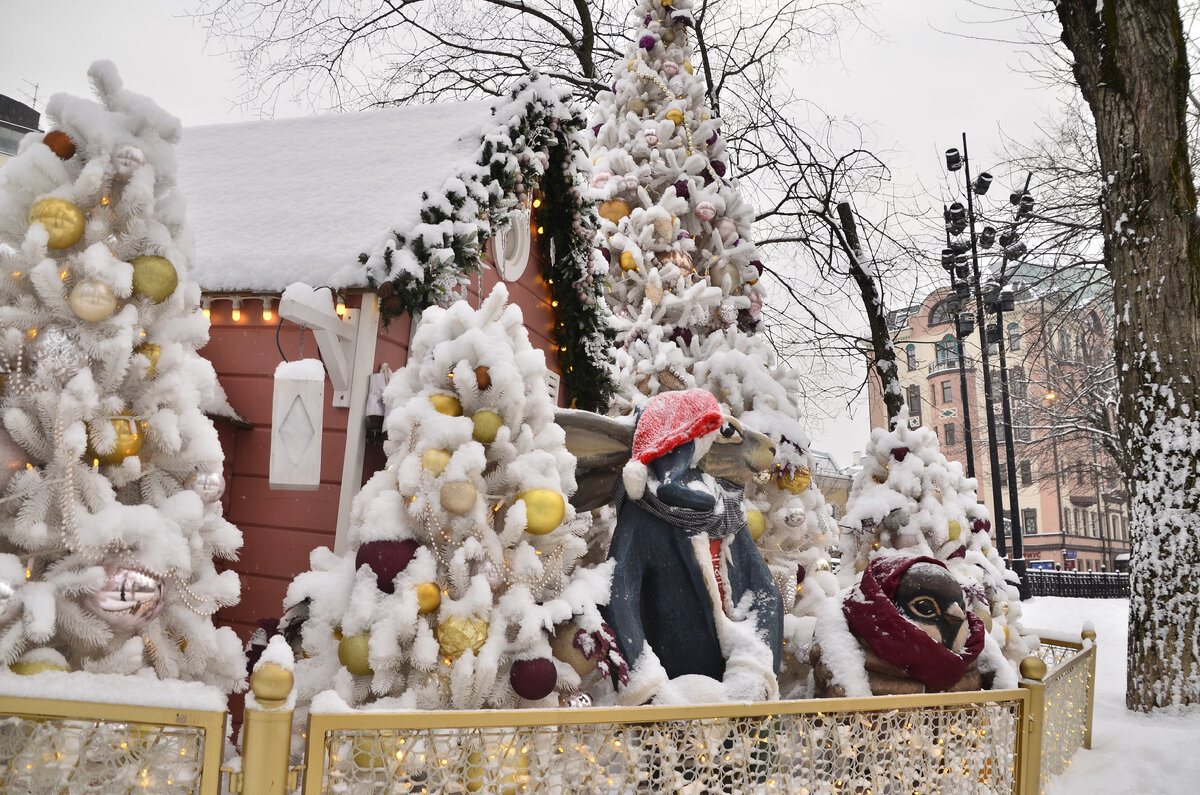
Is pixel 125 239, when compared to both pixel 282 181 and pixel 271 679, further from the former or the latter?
pixel 282 181

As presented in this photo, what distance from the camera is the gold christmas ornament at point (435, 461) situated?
2.88m

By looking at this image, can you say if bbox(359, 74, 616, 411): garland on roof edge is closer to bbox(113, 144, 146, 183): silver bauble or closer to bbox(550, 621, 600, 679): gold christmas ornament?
bbox(113, 144, 146, 183): silver bauble

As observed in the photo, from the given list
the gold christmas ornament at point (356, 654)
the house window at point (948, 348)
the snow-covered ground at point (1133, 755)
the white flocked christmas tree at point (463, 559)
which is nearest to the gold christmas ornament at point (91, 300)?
the white flocked christmas tree at point (463, 559)

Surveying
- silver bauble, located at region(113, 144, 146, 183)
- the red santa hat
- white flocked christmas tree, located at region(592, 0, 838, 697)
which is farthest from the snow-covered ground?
silver bauble, located at region(113, 144, 146, 183)

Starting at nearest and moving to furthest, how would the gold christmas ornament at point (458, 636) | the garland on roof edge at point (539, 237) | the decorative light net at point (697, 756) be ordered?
the decorative light net at point (697, 756)
the gold christmas ornament at point (458, 636)
the garland on roof edge at point (539, 237)

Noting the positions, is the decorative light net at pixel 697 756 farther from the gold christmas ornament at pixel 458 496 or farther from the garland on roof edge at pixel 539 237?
the garland on roof edge at pixel 539 237

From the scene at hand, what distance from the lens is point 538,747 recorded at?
7.76 feet

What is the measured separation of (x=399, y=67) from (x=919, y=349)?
37.5 m

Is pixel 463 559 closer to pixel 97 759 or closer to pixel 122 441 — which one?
pixel 97 759

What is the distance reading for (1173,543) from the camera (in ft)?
19.7

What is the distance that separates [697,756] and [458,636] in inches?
35.7

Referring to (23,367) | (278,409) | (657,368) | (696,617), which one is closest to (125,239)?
(23,367)

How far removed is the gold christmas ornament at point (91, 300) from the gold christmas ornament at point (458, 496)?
4.46ft

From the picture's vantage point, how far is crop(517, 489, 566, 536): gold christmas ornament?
9.75 ft
